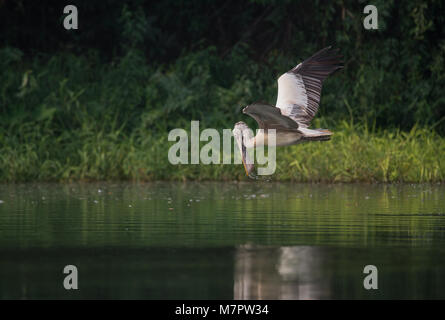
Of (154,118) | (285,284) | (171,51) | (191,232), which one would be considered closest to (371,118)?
(154,118)

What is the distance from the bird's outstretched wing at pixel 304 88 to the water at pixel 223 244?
123cm

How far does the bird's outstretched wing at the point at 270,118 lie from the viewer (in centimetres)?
1233

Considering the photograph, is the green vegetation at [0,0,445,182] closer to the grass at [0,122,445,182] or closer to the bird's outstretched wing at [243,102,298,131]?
the grass at [0,122,445,182]

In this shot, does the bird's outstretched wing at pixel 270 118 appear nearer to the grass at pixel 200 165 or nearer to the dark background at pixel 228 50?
the grass at pixel 200 165

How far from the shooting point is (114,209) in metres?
13.8

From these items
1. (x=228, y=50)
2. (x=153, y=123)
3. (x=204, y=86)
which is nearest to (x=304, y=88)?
(x=153, y=123)

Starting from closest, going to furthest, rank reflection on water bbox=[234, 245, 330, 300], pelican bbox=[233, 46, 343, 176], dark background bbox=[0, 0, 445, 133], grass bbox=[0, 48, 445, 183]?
reflection on water bbox=[234, 245, 330, 300] → pelican bbox=[233, 46, 343, 176] → grass bbox=[0, 48, 445, 183] → dark background bbox=[0, 0, 445, 133]

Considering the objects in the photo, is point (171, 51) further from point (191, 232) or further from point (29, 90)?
point (191, 232)

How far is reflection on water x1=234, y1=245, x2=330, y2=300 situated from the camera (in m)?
7.28

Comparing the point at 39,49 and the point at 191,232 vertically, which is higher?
the point at 39,49

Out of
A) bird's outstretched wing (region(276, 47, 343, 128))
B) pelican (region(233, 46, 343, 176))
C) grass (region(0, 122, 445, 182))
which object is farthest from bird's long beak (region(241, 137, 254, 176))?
grass (region(0, 122, 445, 182))

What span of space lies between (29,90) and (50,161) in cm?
338
